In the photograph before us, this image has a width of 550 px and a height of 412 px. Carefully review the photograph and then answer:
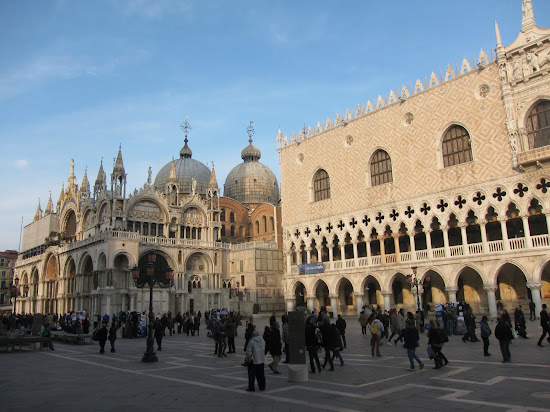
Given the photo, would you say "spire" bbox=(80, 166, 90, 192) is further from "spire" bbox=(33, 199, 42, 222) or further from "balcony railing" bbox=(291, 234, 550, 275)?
"balcony railing" bbox=(291, 234, 550, 275)

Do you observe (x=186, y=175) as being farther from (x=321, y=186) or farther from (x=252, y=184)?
(x=321, y=186)

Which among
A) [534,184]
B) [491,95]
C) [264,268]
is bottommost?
[264,268]

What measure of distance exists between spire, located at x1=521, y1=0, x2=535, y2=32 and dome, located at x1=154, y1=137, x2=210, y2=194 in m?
37.3

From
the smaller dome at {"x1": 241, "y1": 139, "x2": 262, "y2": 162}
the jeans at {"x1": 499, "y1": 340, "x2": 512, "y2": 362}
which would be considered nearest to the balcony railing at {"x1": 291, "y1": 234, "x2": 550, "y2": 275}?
the jeans at {"x1": 499, "y1": 340, "x2": 512, "y2": 362}

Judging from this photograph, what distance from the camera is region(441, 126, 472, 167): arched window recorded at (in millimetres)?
27617

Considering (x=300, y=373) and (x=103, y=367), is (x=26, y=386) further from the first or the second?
(x=300, y=373)

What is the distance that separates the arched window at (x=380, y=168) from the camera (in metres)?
31.8

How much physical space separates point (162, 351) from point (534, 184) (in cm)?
2038

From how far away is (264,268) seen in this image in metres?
39.8

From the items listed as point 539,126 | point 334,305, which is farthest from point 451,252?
point 334,305

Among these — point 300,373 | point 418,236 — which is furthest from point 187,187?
point 300,373

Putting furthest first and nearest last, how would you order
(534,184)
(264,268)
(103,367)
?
1. (264,268)
2. (534,184)
3. (103,367)

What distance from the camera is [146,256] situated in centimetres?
3694

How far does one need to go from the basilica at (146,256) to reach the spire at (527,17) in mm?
24740
